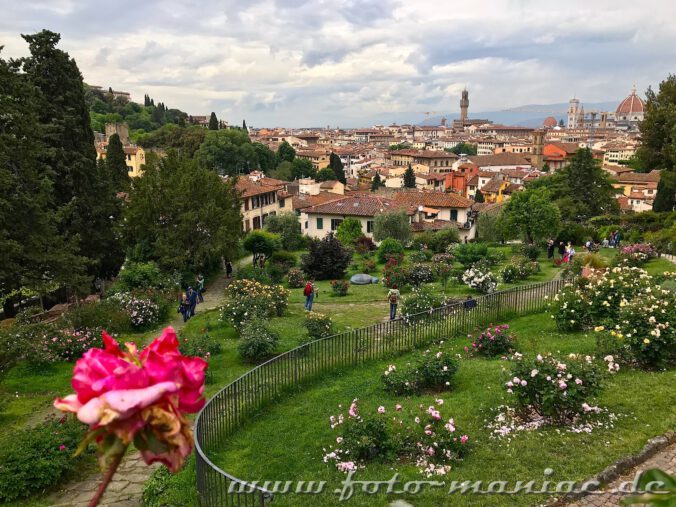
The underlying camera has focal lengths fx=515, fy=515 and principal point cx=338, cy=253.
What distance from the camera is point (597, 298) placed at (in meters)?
13.6

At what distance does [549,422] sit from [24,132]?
18.8 meters

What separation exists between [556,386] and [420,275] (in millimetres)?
17369

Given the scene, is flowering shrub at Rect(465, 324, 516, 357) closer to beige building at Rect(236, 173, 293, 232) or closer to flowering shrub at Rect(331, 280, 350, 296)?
flowering shrub at Rect(331, 280, 350, 296)

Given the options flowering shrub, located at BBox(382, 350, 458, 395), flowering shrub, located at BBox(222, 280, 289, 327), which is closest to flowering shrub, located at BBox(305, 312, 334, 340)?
flowering shrub, located at BBox(222, 280, 289, 327)

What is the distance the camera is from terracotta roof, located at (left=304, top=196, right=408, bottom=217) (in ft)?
152

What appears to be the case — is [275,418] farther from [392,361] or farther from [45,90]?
[45,90]

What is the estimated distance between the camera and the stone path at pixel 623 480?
634 cm

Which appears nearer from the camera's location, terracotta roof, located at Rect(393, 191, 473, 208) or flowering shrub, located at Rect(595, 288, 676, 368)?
flowering shrub, located at Rect(595, 288, 676, 368)

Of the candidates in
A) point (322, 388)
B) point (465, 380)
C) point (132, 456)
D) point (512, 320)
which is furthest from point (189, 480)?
point (512, 320)

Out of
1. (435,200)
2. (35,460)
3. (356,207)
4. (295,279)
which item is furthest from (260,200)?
(35,460)

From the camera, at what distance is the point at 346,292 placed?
83.1 feet

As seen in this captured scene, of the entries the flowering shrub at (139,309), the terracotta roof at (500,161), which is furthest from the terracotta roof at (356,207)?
the terracotta roof at (500,161)

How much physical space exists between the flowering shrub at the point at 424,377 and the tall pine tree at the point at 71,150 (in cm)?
1848

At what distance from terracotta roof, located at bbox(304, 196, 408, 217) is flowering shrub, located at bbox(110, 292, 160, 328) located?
27621 millimetres
